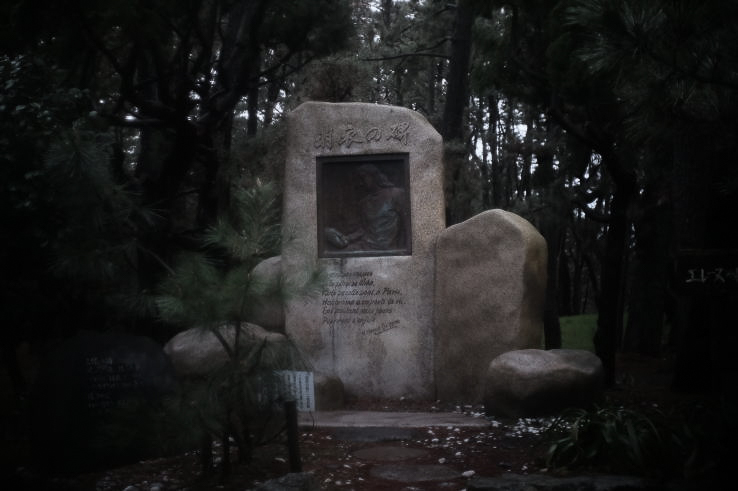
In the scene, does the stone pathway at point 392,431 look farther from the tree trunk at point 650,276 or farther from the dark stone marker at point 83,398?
the tree trunk at point 650,276

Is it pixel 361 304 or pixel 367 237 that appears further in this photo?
pixel 367 237

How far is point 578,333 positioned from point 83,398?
13042 millimetres

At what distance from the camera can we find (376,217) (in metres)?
8.59

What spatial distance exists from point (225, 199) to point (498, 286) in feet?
17.3

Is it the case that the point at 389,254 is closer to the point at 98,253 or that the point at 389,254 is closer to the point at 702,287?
the point at 98,253

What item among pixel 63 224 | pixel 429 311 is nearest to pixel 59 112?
pixel 63 224

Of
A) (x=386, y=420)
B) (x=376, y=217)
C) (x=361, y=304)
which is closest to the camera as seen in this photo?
(x=386, y=420)

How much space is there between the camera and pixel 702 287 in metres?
4.18

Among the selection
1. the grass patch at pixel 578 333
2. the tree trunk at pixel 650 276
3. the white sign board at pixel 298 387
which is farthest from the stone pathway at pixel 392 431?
the grass patch at pixel 578 333

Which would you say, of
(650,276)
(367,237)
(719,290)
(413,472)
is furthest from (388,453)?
(650,276)

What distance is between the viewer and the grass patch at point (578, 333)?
587 inches

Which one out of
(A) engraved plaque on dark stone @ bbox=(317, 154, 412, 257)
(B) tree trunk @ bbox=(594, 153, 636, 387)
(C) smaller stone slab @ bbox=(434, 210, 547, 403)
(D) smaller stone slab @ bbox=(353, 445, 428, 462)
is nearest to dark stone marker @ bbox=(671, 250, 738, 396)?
(D) smaller stone slab @ bbox=(353, 445, 428, 462)

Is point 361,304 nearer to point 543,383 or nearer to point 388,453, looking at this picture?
point 543,383

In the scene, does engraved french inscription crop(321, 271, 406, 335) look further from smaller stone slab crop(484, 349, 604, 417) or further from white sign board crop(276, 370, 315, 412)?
white sign board crop(276, 370, 315, 412)
